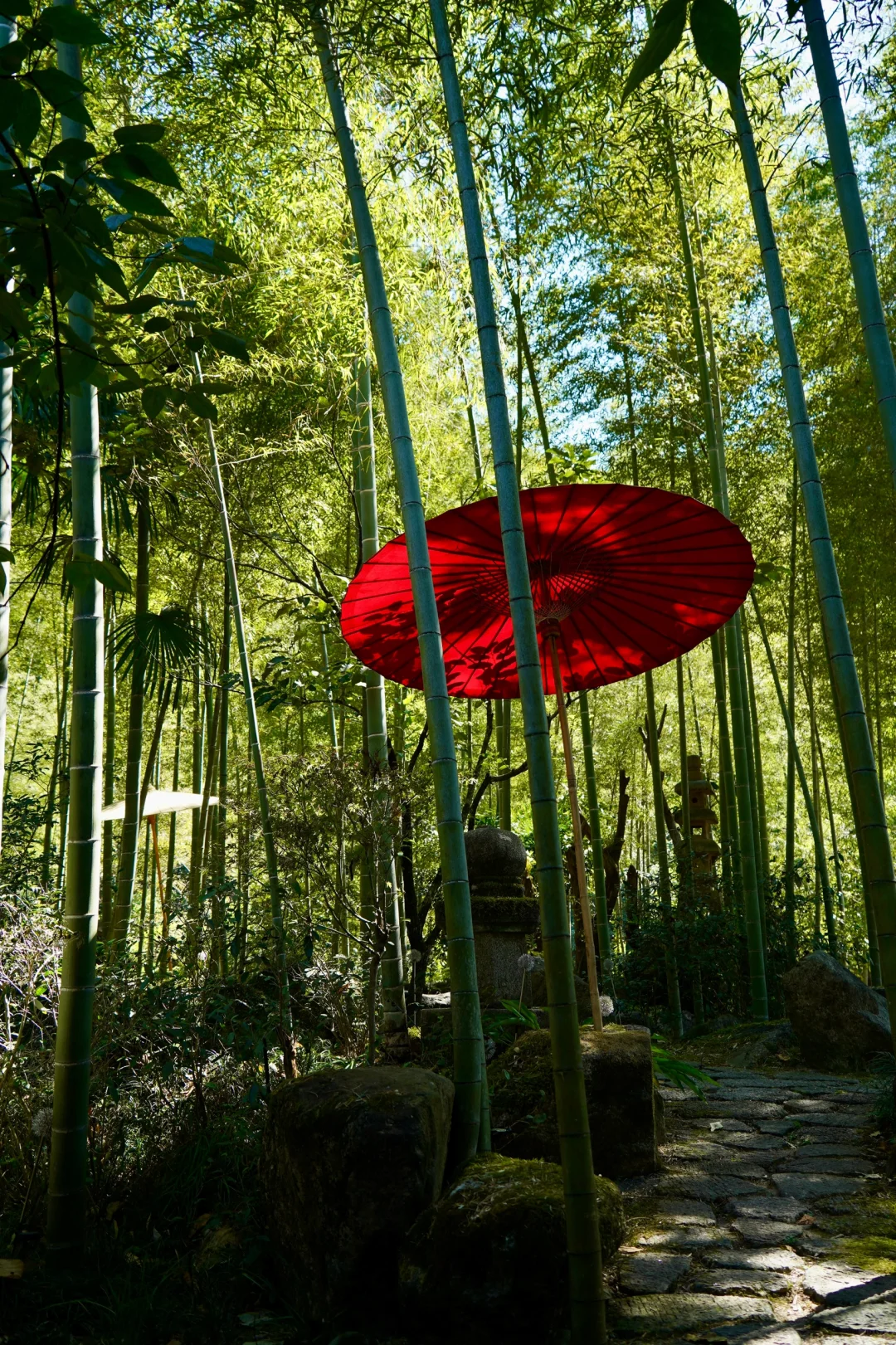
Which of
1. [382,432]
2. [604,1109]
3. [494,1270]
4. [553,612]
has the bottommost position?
[494,1270]

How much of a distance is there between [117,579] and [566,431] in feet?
19.5

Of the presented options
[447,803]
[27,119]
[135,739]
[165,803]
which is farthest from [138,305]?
[165,803]

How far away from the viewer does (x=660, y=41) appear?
69cm

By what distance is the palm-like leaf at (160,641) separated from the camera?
4.73 metres

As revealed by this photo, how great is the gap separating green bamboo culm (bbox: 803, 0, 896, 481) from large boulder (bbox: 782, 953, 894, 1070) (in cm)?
299

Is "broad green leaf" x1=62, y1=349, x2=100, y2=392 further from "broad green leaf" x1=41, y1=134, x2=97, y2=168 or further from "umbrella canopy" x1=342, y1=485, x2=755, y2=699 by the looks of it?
"umbrella canopy" x1=342, y1=485, x2=755, y2=699

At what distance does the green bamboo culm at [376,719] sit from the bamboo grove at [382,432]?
0.02m

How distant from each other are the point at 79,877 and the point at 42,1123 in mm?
856

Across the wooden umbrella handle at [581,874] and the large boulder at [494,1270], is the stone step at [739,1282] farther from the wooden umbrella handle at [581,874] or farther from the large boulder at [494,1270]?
the wooden umbrella handle at [581,874]

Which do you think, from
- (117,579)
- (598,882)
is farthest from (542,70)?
(598,882)

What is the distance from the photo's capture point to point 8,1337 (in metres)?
2.03

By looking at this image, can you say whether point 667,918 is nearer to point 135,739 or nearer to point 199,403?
point 135,739

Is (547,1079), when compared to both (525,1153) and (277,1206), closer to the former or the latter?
(525,1153)

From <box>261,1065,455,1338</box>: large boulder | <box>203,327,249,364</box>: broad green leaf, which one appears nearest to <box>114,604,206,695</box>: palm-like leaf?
<box>261,1065,455,1338</box>: large boulder
